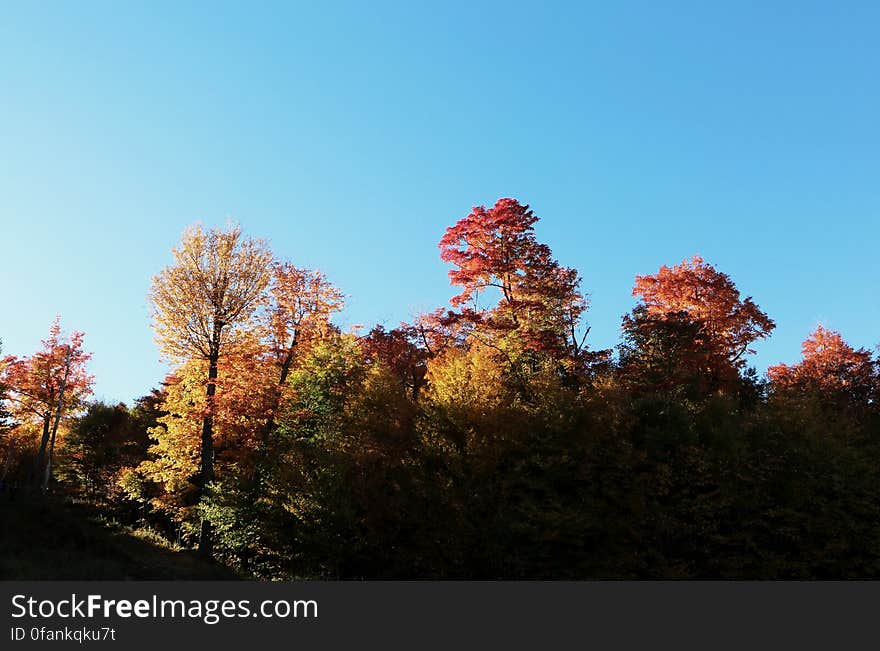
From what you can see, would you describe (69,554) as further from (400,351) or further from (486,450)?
(400,351)

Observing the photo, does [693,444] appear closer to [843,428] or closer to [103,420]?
[843,428]

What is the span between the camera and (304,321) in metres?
33.5

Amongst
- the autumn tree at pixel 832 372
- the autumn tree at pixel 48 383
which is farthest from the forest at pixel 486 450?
the autumn tree at pixel 48 383

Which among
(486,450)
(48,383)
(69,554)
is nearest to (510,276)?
(486,450)

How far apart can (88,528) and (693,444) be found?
2709 centimetres

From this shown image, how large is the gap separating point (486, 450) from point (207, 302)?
15.9 metres

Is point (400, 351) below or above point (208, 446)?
above

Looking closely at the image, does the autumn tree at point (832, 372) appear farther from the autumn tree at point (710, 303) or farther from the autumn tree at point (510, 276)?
the autumn tree at point (510, 276)

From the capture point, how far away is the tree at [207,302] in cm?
3083

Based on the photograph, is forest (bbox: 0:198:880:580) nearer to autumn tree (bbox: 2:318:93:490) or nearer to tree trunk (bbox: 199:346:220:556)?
tree trunk (bbox: 199:346:220:556)

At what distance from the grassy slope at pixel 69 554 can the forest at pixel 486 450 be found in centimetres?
87

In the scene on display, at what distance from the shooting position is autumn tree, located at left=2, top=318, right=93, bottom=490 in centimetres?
5316

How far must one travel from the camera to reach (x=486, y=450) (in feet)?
86.6
